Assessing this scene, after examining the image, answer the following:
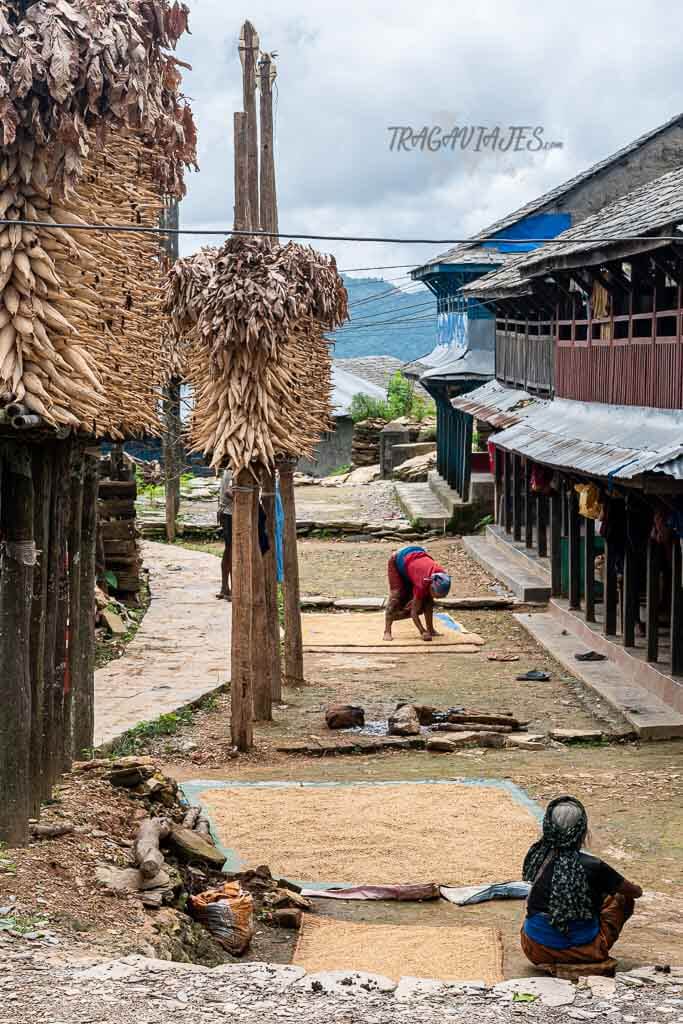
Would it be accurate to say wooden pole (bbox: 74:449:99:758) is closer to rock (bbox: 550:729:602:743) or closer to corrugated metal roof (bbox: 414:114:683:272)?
rock (bbox: 550:729:602:743)

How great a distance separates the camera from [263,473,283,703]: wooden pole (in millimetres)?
14422

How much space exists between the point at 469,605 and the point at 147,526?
11.5 meters

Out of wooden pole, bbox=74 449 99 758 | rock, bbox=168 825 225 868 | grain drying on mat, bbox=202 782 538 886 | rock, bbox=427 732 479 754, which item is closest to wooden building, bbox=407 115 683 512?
rock, bbox=427 732 479 754

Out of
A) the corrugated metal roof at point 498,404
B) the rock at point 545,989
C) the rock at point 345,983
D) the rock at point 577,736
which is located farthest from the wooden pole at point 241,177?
the corrugated metal roof at point 498,404

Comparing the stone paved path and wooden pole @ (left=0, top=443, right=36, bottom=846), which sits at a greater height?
wooden pole @ (left=0, top=443, right=36, bottom=846)

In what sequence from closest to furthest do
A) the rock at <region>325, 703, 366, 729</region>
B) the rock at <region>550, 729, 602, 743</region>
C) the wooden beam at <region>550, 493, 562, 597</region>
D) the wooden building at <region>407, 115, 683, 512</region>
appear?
the rock at <region>550, 729, 602, 743</region> → the rock at <region>325, 703, 366, 729</region> → the wooden beam at <region>550, 493, 562, 597</region> → the wooden building at <region>407, 115, 683, 512</region>

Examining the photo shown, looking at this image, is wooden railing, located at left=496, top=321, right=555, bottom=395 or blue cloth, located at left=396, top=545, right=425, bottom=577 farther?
wooden railing, located at left=496, top=321, right=555, bottom=395

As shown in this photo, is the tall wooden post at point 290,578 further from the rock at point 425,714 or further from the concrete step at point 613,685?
the concrete step at point 613,685

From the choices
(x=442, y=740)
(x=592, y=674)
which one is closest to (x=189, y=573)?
(x=592, y=674)

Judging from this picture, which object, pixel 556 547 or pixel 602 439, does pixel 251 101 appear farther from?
pixel 556 547

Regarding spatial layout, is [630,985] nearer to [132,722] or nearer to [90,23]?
[90,23]

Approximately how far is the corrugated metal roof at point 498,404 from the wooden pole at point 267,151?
29.4ft

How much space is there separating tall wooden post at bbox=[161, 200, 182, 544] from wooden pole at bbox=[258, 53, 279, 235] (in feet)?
31.8

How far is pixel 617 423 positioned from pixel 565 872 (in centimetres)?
988
